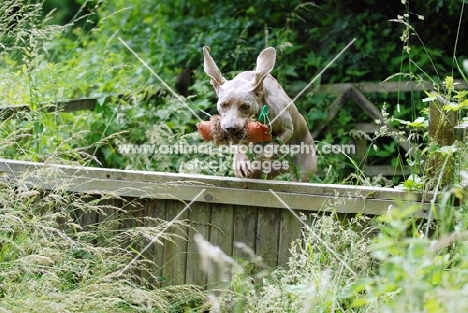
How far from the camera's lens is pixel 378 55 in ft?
29.7

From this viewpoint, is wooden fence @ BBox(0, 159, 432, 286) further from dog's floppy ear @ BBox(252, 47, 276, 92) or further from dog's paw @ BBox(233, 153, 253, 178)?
dog's floppy ear @ BBox(252, 47, 276, 92)

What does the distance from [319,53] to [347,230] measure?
545cm

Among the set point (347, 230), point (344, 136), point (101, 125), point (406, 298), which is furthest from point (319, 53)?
point (406, 298)

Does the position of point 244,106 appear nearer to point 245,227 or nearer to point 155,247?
point 245,227

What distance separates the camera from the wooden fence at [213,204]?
4.47m

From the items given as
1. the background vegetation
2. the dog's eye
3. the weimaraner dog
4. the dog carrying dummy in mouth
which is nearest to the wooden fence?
the background vegetation

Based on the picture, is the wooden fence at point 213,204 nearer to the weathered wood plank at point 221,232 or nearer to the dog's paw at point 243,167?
the weathered wood plank at point 221,232

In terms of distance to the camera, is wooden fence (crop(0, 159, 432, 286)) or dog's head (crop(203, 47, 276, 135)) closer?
wooden fence (crop(0, 159, 432, 286))

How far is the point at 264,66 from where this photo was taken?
17.0 ft

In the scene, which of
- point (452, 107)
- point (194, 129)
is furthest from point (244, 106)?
point (194, 129)

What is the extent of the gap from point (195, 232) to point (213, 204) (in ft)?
0.68

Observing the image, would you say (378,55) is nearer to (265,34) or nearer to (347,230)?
(265,34)

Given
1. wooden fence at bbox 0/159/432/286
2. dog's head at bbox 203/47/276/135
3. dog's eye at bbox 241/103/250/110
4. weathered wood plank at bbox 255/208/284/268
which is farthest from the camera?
dog's eye at bbox 241/103/250/110

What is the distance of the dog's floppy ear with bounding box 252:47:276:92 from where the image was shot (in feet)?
16.7
